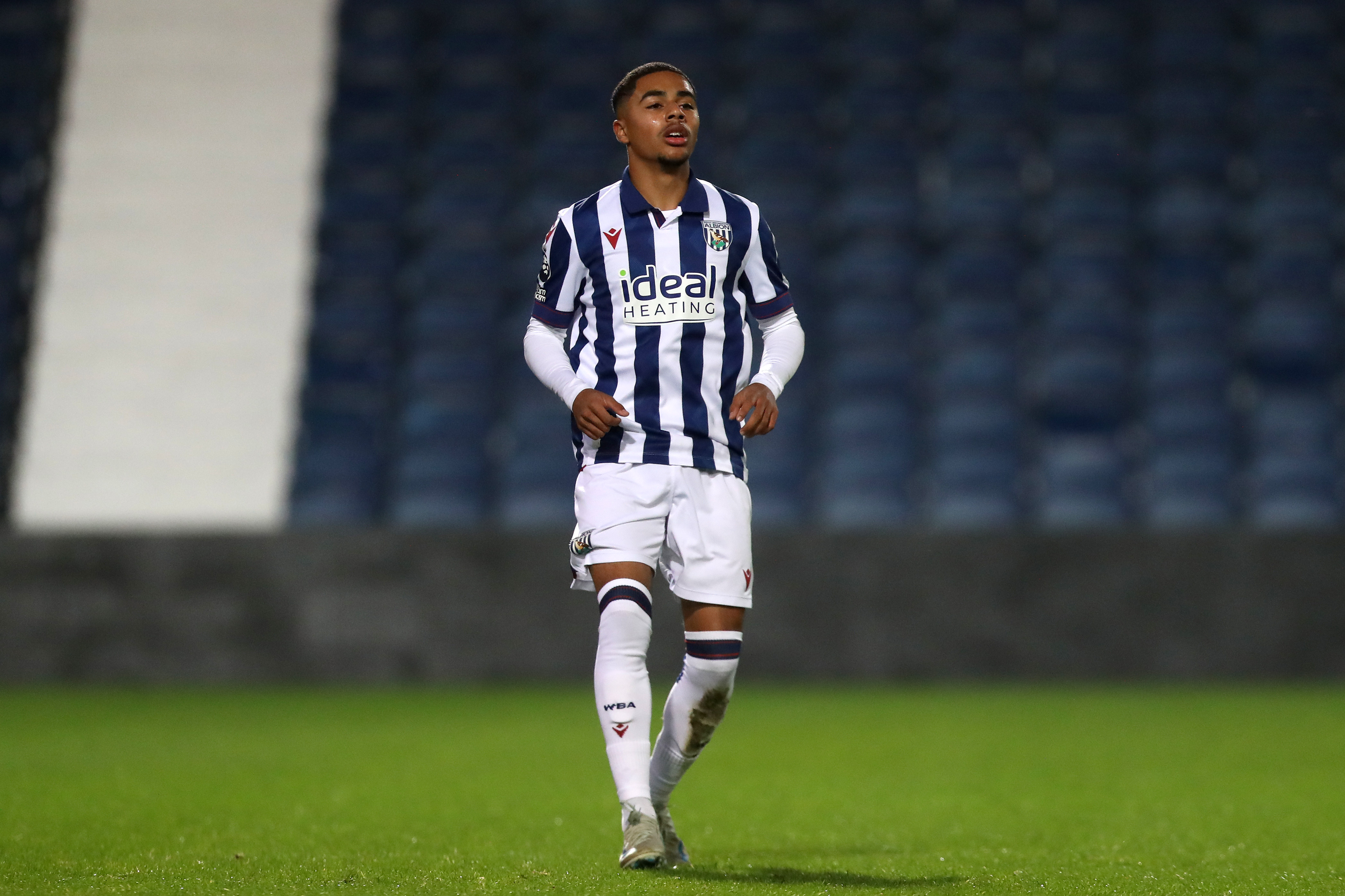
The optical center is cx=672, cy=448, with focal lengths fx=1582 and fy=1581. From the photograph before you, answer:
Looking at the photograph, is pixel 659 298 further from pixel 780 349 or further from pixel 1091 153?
pixel 1091 153

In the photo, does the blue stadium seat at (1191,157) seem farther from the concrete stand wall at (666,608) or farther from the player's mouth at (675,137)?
the player's mouth at (675,137)

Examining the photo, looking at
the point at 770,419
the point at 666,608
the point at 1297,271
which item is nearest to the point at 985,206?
the point at 1297,271

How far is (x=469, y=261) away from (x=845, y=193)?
2533 millimetres

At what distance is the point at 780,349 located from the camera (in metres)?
3.54

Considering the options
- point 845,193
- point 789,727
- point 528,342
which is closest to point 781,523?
point 845,193

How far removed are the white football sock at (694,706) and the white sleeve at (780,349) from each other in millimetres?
555

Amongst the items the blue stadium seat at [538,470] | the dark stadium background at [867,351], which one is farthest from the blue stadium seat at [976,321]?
the blue stadium seat at [538,470]

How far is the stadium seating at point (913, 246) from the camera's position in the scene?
9.92 metres

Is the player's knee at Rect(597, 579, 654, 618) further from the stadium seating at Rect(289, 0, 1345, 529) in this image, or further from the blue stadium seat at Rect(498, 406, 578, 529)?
the blue stadium seat at Rect(498, 406, 578, 529)

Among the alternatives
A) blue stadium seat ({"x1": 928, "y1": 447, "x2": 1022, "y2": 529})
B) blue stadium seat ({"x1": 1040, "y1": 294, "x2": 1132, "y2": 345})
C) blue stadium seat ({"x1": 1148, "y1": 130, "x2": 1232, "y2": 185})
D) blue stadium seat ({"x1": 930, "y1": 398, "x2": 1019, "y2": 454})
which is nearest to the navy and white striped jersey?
blue stadium seat ({"x1": 928, "y1": 447, "x2": 1022, "y2": 529})

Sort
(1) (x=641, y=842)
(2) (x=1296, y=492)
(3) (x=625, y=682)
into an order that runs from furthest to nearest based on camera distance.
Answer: (2) (x=1296, y=492)
(3) (x=625, y=682)
(1) (x=641, y=842)

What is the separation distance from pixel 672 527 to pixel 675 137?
0.83m

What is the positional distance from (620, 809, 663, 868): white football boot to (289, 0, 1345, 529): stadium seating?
21.6 feet

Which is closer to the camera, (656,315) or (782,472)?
(656,315)
